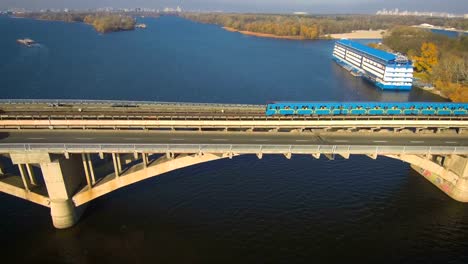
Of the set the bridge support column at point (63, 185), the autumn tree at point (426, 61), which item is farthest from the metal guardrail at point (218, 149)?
the autumn tree at point (426, 61)

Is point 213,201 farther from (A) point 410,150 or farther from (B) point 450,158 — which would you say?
(B) point 450,158

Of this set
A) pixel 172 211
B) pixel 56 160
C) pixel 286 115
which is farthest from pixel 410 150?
pixel 56 160

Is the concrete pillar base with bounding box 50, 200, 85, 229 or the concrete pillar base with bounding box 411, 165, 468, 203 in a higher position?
the concrete pillar base with bounding box 50, 200, 85, 229

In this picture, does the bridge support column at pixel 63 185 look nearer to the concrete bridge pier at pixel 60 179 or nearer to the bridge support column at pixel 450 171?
the concrete bridge pier at pixel 60 179

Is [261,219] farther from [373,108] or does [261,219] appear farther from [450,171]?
[373,108]

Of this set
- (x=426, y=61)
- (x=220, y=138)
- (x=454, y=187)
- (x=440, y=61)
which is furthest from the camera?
(x=426, y=61)

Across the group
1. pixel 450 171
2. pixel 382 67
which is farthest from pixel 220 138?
pixel 382 67

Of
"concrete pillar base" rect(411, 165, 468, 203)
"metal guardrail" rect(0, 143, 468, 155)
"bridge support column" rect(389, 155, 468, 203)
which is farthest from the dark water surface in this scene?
"metal guardrail" rect(0, 143, 468, 155)

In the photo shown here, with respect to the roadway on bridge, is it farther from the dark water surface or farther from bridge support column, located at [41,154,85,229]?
the dark water surface
